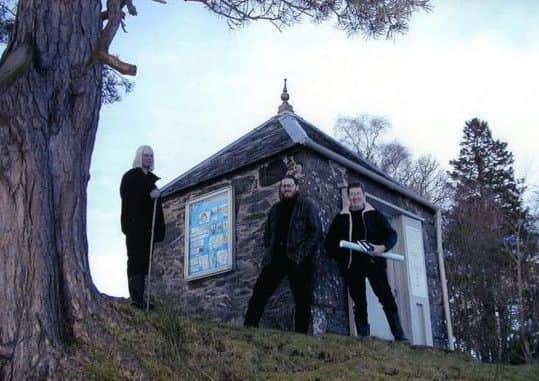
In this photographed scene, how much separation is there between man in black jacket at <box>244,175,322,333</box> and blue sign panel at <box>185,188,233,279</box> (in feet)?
6.28

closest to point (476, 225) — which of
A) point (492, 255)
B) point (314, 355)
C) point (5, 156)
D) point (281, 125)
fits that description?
point (492, 255)

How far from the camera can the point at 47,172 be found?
4152 mm

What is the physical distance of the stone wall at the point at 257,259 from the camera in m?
7.62

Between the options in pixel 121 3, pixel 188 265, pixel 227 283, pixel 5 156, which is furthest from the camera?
pixel 188 265

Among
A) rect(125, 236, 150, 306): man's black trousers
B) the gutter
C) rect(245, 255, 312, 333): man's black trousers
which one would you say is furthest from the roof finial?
rect(125, 236, 150, 306): man's black trousers

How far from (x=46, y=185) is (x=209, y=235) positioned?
16.1ft

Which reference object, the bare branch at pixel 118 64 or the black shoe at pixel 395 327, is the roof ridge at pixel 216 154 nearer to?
the black shoe at pixel 395 327

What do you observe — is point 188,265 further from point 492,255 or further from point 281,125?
point 492,255

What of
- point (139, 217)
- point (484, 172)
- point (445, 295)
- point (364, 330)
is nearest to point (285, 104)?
point (445, 295)

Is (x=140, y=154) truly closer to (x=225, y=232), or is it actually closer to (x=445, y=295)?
(x=225, y=232)

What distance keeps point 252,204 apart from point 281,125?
5.02 ft

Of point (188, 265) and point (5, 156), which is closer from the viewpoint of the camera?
point (5, 156)

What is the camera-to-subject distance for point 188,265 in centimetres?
903

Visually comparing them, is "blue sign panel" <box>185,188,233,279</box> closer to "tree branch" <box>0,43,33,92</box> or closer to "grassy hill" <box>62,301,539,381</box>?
"grassy hill" <box>62,301,539,381</box>
